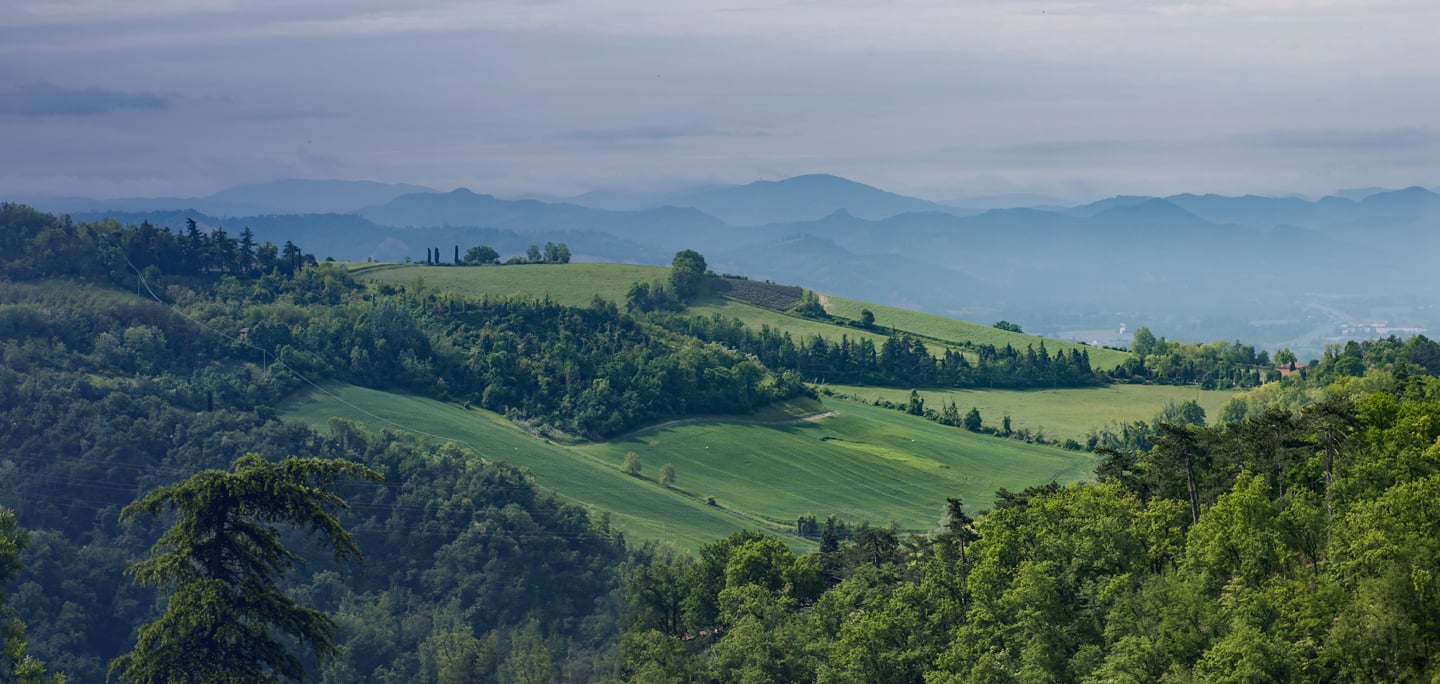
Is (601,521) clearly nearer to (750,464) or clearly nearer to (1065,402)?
(750,464)

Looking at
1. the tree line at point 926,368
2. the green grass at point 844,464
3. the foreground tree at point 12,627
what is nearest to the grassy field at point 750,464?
the green grass at point 844,464

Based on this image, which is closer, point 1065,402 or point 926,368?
point 1065,402

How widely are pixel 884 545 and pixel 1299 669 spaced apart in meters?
28.2

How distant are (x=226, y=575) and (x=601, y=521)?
79.1 m

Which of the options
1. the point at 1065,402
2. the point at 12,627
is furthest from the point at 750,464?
the point at 12,627

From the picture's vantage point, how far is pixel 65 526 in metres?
106

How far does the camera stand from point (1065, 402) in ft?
597

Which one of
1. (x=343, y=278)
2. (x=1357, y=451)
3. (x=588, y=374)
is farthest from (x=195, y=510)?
(x=343, y=278)

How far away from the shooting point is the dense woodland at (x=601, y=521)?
42.7 m

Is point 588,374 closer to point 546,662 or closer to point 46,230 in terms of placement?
point 46,230

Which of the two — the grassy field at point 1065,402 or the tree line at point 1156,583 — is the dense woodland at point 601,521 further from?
the grassy field at point 1065,402

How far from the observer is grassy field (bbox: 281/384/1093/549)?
412ft

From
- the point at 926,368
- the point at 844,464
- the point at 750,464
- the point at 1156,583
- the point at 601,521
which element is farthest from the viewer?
the point at 926,368

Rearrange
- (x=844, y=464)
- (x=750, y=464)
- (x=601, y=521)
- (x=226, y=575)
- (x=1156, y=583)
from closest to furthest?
(x=226, y=575) → (x=1156, y=583) → (x=601, y=521) → (x=750, y=464) → (x=844, y=464)
